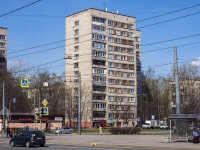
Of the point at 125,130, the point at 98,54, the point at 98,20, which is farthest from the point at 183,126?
the point at 98,20

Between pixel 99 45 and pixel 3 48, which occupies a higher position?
pixel 3 48

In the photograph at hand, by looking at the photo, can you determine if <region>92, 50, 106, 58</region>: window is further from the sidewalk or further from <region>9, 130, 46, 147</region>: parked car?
<region>9, 130, 46, 147</region>: parked car

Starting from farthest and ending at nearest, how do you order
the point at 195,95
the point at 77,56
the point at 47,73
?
the point at 77,56, the point at 47,73, the point at 195,95

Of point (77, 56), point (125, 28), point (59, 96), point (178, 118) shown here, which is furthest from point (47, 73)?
point (178, 118)

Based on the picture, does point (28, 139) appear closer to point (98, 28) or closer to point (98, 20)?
point (98, 28)

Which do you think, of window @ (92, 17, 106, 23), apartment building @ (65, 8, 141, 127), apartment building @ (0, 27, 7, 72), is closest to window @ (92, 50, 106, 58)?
apartment building @ (65, 8, 141, 127)

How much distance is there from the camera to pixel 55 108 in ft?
309

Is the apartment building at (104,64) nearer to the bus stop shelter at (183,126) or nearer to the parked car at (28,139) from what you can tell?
the parked car at (28,139)

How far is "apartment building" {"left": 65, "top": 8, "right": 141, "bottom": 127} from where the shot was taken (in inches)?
4026

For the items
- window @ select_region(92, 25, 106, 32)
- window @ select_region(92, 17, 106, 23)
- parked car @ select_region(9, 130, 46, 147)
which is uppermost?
window @ select_region(92, 17, 106, 23)

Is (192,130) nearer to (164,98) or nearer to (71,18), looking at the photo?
(164,98)

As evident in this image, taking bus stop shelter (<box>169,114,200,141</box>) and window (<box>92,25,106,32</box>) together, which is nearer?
bus stop shelter (<box>169,114,200,141</box>)

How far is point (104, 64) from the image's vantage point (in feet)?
349

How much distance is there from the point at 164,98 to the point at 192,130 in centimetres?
6661
